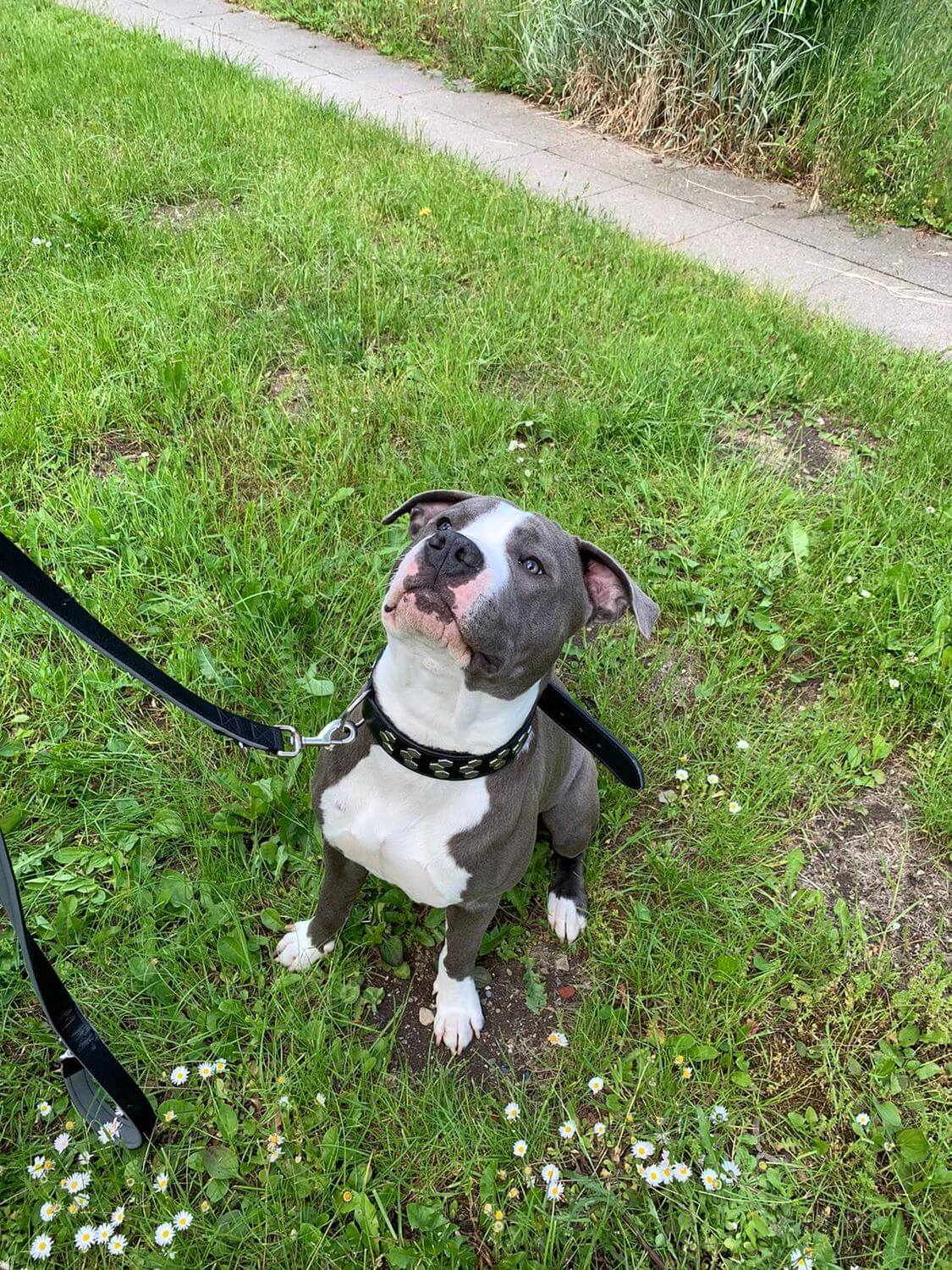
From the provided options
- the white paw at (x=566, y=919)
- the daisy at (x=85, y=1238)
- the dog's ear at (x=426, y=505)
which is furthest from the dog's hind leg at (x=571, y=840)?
the daisy at (x=85, y=1238)

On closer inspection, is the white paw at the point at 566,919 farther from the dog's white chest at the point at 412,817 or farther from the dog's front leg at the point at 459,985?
the dog's white chest at the point at 412,817

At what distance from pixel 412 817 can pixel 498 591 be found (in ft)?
1.79

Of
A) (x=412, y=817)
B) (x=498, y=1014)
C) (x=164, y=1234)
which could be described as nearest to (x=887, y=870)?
(x=498, y=1014)

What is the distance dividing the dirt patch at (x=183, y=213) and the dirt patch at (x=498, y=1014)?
4.30 meters

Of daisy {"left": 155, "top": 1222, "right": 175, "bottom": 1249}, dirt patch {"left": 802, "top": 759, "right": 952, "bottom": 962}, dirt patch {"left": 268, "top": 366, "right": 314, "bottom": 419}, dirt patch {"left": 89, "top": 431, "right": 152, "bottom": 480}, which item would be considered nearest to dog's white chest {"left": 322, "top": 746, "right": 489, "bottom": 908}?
daisy {"left": 155, "top": 1222, "right": 175, "bottom": 1249}

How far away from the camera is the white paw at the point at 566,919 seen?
239 cm

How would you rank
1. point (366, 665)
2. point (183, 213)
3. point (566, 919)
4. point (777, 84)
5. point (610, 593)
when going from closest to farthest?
point (610, 593)
point (566, 919)
point (366, 665)
point (183, 213)
point (777, 84)

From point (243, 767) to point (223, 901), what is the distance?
A: 1.41 feet

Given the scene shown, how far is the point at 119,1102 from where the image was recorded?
1762 mm

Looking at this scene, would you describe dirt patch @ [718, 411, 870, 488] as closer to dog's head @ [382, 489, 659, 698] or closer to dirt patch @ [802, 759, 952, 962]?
dirt patch @ [802, 759, 952, 962]

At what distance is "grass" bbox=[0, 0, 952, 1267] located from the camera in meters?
1.92

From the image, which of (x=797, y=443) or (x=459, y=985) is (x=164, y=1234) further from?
(x=797, y=443)

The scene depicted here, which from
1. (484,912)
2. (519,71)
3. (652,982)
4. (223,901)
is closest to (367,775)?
(484,912)

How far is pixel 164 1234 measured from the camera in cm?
169
